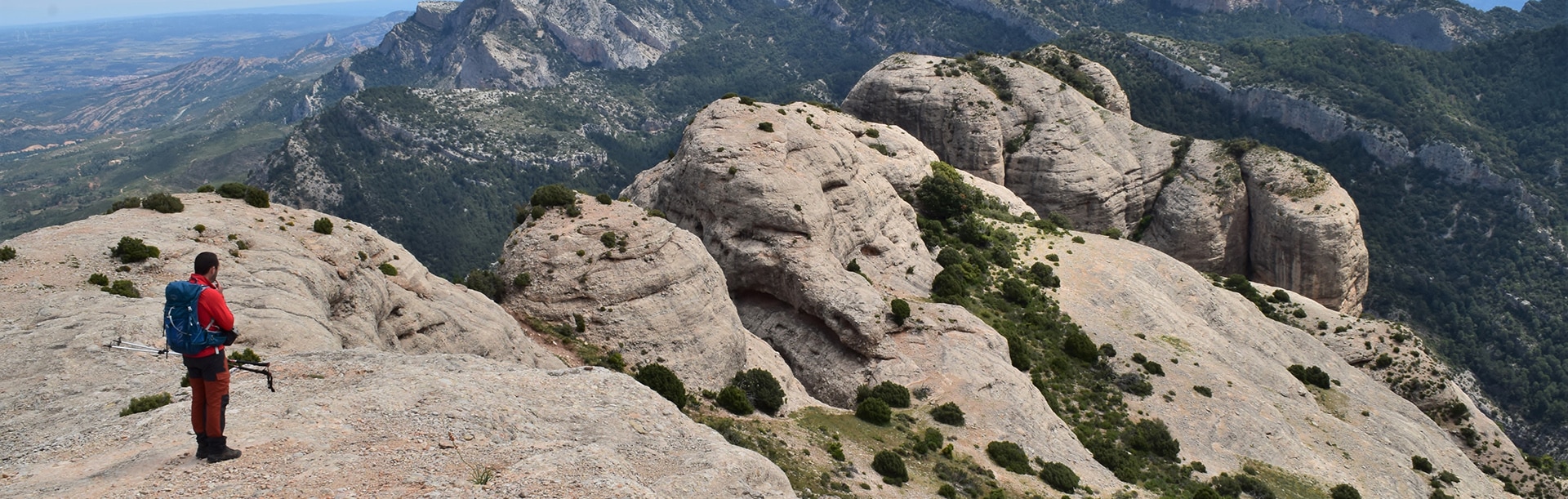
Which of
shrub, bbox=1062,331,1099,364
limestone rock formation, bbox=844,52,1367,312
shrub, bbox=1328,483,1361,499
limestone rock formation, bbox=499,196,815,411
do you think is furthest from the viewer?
limestone rock formation, bbox=844,52,1367,312

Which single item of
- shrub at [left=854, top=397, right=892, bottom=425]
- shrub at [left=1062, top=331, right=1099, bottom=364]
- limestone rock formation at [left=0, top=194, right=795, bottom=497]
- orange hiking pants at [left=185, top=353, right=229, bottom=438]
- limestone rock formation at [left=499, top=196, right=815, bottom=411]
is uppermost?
orange hiking pants at [left=185, top=353, right=229, bottom=438]

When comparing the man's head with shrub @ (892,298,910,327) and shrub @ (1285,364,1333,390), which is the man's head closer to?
shrub @ (892,298,910,327)

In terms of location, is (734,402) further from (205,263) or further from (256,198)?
(205,263)

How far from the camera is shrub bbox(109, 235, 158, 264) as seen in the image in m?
25.3

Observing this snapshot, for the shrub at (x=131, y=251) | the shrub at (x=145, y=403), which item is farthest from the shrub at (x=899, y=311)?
the shrub at (x=145, y=403)

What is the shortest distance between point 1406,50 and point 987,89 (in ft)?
447

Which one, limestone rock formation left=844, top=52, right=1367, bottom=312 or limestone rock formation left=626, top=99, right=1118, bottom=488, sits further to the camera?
limestone rock formation left=844, top=52, right=1367, bottom=312

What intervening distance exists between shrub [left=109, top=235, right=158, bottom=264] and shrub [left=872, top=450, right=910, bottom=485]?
82.9 ft

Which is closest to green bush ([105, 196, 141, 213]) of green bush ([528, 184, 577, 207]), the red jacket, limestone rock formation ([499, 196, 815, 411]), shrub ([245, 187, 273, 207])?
shrub ([245, 187, 273, 207])

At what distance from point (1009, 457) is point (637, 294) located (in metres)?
18.7

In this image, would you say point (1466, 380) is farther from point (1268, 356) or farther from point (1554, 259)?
point (1268, 356)

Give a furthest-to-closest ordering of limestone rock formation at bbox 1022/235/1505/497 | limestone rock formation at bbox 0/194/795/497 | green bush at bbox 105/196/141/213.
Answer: limestone rock formation at bbox 1022/235/1505/497 < green bush at bbox 105/196/141/213 < limestone rock formation at bbox 0/194/795/497

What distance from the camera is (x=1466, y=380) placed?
91.1m

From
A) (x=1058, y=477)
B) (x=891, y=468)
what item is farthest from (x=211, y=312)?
(x=1058, y=477)
